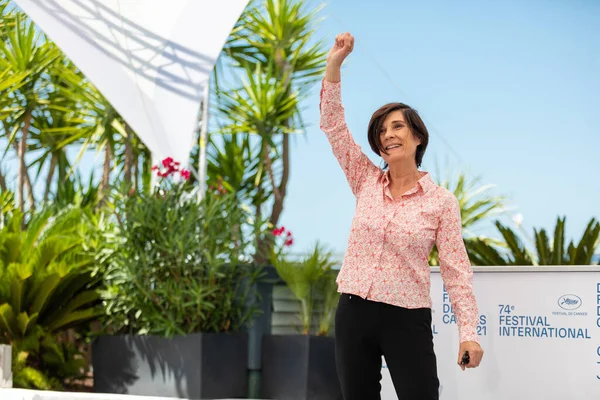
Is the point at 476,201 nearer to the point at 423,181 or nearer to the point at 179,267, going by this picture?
the point at 179,267

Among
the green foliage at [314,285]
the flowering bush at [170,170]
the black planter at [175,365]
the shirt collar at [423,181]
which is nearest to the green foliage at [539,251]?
the green foliage at [314,285]

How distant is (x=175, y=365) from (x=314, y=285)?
102 cm

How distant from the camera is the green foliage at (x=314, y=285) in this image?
5.83m

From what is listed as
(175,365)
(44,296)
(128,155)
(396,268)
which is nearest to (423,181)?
(396,268)

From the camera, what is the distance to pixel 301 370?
5648 mm

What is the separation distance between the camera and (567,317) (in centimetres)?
382

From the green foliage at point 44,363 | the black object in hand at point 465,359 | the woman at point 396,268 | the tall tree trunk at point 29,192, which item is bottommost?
→ the green foliage at point 44,363

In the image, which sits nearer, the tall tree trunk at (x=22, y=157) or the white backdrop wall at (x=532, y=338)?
the white backdrop wall at (x=532, y=338)

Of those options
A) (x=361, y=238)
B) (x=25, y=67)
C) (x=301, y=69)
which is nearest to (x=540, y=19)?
(x=301, y=69)

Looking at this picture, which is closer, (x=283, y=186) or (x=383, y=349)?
(x=383, y=349)

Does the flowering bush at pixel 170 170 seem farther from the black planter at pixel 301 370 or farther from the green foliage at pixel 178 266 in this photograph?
the black planter at pixel 301 370

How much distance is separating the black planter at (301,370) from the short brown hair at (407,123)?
3262 mm

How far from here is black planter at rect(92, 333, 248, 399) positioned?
5.70m

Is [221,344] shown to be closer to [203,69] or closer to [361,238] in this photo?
[203,69]
